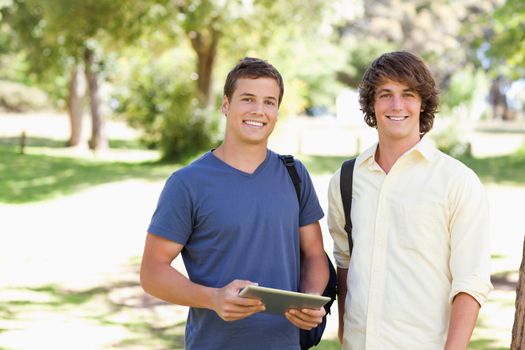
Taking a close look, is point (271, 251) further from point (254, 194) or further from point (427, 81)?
point (427, 81)

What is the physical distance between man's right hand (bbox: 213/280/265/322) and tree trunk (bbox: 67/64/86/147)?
93.5 feet

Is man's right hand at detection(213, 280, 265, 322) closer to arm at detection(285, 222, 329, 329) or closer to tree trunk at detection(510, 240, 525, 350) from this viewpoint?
arm at detection(285, 222, 329, 329)

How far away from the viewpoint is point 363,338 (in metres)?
2.85

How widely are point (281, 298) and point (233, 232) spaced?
367mm

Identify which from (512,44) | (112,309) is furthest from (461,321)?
(512,44)

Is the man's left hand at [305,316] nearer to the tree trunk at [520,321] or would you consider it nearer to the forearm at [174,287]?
the forearm at [174,287]

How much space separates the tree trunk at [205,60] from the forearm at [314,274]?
21.0 meters

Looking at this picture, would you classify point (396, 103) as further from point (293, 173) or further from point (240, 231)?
point (240, 231)

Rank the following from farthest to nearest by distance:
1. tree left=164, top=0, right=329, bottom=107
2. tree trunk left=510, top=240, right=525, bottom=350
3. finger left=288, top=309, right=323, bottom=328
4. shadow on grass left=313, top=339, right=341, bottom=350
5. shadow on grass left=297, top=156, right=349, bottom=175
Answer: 1. tree left=164, top=0, right=329, bottom=107
2. shadow on grass left=297, top=156, right=349, bottom=175
3. shadow on grass left=313, top=339, right=341, bottom=350
4. tree trunk left=510, top=240, right=525, bottom=350
5. finger left=288, top=309, right=323, bottom=328

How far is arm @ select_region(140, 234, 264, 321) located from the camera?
261cm

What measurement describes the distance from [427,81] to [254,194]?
2.50ft

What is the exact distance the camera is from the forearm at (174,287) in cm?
274

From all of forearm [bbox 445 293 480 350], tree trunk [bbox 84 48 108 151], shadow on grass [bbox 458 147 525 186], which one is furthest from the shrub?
forearm [bbox 445 293 480 350]

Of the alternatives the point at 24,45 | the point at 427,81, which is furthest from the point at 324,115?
the point at 427,81
